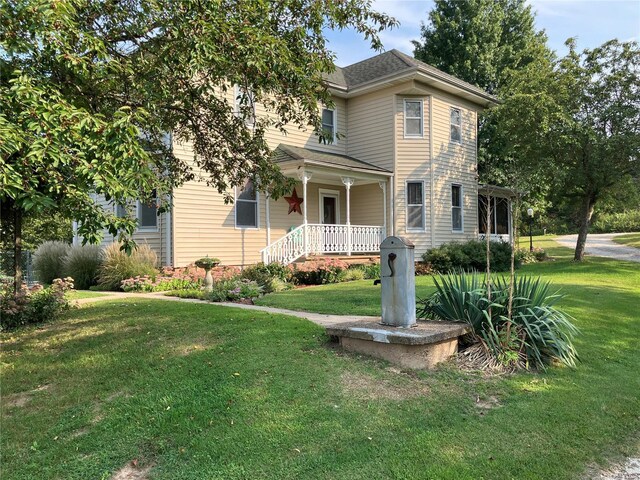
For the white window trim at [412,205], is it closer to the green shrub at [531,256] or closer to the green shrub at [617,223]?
the green shrub at [531,256]

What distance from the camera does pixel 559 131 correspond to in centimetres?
1783

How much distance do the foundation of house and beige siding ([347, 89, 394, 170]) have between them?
43.6 ft

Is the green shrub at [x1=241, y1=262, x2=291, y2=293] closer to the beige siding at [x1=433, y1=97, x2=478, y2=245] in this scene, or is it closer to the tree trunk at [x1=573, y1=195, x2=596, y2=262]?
the beige siding at [x1=433, y1=97, x2=478, y2=245]

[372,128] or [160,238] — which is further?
[372,128]

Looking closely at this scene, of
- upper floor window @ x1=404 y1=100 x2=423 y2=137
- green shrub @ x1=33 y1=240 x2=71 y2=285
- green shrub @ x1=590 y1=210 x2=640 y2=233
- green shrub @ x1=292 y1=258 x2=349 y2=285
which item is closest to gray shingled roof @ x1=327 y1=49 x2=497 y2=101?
upper floor window @ x1=404 y1=100 x2=423 y2=137

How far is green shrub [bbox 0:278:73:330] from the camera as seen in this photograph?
7.23m

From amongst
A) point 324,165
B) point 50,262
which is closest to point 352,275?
point 324,165

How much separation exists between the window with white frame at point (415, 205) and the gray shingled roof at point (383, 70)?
4193mm

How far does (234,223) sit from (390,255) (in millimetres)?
10247

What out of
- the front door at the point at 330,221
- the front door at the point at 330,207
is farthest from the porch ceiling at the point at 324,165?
the front door at the point at 330,221

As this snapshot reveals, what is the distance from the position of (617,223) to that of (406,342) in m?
49.9

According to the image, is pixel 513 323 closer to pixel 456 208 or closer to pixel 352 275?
pixel 352 275

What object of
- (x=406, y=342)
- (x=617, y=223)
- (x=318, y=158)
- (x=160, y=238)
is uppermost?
(x=318, y=158)

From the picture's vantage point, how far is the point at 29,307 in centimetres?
764
